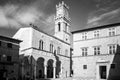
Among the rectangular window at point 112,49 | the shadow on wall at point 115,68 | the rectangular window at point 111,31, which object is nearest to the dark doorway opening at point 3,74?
the shadow on wall at point 115,68

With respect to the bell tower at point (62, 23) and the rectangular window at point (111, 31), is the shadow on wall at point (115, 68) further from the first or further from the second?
the bell tower at point (62, 23)

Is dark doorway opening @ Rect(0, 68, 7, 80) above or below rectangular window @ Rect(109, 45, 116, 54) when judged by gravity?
below

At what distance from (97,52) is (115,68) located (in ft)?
16.0

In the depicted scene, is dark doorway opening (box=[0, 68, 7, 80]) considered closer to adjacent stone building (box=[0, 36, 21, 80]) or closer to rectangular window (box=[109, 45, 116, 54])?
adjacent stone building (box=[0, 36, 21, 80])

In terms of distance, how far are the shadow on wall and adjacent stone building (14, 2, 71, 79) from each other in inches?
647

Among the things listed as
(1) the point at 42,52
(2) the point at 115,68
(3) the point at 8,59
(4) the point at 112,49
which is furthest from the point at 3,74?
(4) the point at 112,49

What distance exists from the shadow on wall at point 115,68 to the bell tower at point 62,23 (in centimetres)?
2898

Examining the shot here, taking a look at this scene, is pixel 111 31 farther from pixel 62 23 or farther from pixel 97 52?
pixel 62 23

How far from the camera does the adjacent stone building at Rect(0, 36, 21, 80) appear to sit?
77.3ft

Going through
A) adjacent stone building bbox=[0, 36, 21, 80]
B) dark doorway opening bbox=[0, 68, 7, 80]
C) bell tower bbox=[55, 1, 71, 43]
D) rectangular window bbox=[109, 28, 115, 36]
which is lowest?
dark doorway opening bbox=[0, 68, 7, 80]

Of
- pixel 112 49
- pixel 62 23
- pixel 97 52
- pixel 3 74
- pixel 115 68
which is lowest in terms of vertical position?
pixel 3 74

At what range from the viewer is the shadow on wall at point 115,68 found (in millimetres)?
23828

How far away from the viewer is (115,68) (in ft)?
79.7

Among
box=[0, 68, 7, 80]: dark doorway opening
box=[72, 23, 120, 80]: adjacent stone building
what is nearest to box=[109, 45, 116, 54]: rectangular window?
box=[72, 23, 120, 80]: adjacent stone building
